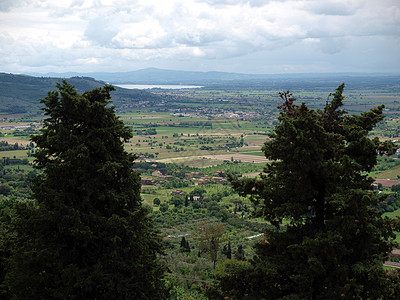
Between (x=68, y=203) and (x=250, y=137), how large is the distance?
11327 cm

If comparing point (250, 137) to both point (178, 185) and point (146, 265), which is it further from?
point (146, 265)

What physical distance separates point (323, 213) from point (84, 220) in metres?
6.01

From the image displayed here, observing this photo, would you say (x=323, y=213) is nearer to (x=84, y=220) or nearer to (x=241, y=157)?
(x=84, y=220)

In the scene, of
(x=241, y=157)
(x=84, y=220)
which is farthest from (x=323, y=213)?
(x=241, y=157)

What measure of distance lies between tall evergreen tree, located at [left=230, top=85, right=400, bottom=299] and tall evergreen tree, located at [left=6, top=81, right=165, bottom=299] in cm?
313

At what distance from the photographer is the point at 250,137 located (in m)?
122

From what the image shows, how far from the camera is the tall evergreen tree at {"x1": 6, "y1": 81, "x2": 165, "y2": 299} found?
33.1 ft

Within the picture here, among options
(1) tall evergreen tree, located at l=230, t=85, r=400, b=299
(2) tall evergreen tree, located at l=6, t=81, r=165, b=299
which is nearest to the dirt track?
(2) tall evergreen tree, located at l=6, t=81, r=165, b=299

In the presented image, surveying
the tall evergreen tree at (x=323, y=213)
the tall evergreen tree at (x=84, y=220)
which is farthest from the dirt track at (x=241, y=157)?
the tall evergreen tree at (x=323, y=213)

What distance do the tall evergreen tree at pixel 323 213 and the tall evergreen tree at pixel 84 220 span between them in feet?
10.3

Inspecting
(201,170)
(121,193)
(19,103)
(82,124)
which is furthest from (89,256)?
(19,103)

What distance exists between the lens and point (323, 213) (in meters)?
9.58

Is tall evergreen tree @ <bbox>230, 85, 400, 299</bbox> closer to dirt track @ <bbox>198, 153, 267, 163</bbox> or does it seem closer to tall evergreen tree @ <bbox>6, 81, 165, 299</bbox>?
tall evergreen tree @ <bbox>6, 81, 165, 299</bbox>

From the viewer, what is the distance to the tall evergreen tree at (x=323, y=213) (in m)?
8.45
